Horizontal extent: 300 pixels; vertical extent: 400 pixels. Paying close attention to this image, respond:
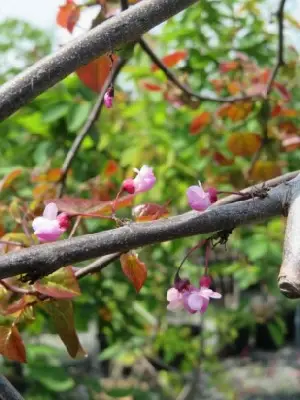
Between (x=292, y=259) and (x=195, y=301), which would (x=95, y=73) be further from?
(x=292, y=259)

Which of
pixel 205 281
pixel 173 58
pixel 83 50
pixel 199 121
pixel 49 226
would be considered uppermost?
pixel 83 50

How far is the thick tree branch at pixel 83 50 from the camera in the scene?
0.49 m

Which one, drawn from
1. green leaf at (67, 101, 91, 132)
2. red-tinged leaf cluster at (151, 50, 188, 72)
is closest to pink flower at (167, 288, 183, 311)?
green leaf at (67, 101, 91, 132)

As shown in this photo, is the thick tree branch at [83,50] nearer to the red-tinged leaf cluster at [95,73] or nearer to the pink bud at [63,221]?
the pink bud at [63,221]

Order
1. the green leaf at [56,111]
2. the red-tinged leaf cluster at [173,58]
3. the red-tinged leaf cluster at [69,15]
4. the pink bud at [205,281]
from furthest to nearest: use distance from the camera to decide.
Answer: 1. the red-tinged leaf cluster at [173,58]
2. the green leaf at [56,111]
3. the red-tinged leaf cluster at [69,15]
4. the pink bud at [205,281]

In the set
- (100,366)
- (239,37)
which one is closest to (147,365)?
(100,366)

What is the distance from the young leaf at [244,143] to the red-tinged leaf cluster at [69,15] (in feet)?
2.27

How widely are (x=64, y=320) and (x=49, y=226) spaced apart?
0.35 feet

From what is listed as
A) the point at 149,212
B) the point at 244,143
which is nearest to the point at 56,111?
the point at 244,143

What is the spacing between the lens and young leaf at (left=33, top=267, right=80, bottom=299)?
60cm

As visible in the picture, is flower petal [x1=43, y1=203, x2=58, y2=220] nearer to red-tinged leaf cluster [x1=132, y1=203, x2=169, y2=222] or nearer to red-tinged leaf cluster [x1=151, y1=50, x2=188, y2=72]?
red-tinged leaf cluster [x1=132, y1=203, x2=169, y2=222]

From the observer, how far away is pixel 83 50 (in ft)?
1.63

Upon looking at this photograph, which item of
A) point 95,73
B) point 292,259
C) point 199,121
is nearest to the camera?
point 292,259

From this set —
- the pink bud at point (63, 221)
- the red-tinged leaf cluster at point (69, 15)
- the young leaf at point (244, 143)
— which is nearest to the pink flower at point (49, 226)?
the pink bud at point (63, 221)
